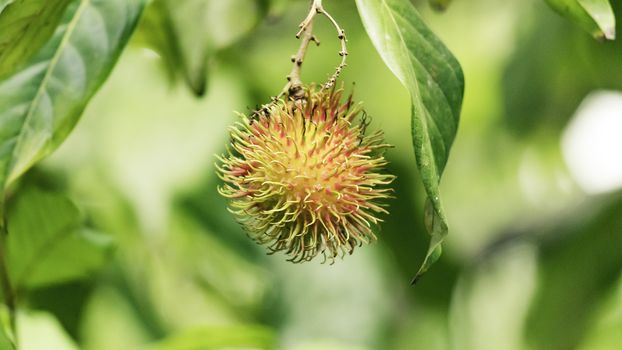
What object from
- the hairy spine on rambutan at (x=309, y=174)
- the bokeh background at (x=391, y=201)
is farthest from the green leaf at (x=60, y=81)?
the bokeh background at (x=391, y=201)

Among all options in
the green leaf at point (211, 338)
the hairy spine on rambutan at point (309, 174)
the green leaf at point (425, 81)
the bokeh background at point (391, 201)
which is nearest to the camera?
the green leaf at point (425, 81)

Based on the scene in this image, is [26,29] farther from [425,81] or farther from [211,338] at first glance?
[211,338]

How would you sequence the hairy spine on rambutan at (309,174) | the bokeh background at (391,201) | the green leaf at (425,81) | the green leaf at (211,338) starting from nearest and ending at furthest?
the green leaf at (425,81) < the hairy spine on rambutan at (309,174) < the green leaf at (211,338) < the bokeh background at (391,201)

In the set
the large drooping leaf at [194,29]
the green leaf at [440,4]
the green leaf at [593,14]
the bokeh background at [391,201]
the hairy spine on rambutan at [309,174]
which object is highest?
the green leaf at [593,14]

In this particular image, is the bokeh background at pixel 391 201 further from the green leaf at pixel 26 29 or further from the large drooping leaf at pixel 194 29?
the green leaf at pixel 26 29

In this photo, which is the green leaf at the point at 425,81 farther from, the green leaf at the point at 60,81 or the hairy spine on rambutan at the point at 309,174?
the green leaf at the point at 60,81

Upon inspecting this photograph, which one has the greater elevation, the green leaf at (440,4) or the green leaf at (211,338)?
the green leaf at (440,4)

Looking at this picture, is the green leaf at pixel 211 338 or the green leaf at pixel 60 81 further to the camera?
the green leaf at pixel 211 338
